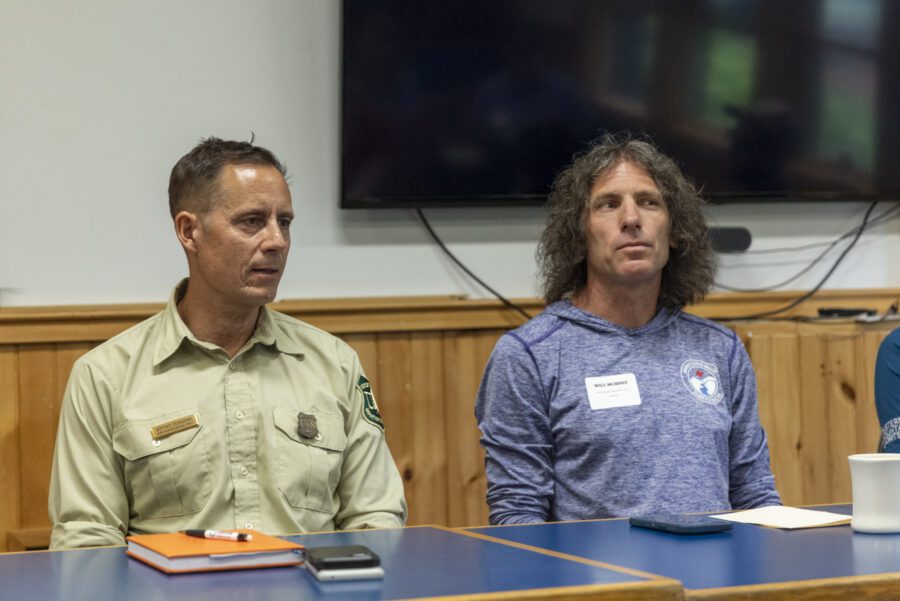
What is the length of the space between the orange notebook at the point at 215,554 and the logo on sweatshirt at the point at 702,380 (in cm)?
119

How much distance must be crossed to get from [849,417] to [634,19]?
1248 mm

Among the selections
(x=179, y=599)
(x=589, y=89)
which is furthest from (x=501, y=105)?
(x=179, y=599)

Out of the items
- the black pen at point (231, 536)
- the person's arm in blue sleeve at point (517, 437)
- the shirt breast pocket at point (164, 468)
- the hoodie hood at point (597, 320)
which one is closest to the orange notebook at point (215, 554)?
the black pen at point (231, 536)

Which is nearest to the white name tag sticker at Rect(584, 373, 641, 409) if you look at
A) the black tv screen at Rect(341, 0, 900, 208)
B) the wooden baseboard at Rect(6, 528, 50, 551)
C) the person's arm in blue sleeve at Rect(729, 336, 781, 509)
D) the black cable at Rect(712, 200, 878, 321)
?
the person's arm in blue sleeve at Rect(729, 336, 781, 509)

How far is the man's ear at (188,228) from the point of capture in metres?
2.42

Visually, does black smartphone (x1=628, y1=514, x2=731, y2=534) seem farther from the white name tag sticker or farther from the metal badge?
the metal badge

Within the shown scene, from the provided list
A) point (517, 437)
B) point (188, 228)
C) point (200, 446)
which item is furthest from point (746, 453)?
point (188, 228)

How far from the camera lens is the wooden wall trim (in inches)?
114

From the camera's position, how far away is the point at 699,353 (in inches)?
103

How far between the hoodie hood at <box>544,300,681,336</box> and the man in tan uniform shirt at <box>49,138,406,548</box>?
1.47 feet

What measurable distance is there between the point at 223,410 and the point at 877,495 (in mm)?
1165

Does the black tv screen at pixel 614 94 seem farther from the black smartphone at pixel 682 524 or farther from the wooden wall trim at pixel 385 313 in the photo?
the black smartphone at pixel 682 524

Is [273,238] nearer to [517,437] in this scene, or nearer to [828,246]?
[517,437]

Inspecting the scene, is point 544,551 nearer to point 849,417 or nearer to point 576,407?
Result: point 576,407
